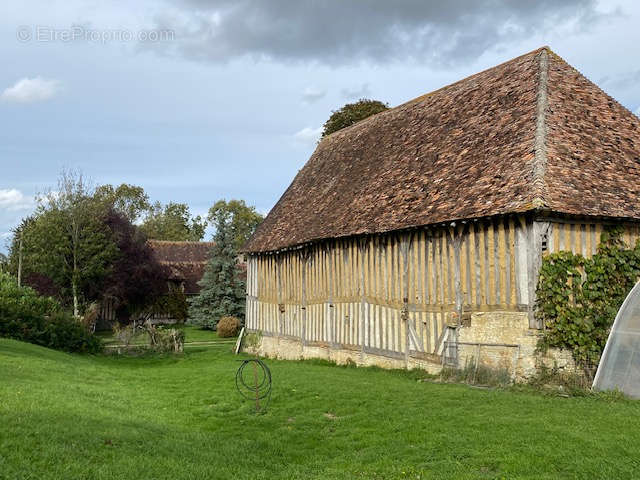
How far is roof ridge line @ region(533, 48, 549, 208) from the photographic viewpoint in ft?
37.4

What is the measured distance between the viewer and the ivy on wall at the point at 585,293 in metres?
11.2

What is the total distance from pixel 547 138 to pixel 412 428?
7.30m

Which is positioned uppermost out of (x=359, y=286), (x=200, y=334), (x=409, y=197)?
(x=409, y=197)

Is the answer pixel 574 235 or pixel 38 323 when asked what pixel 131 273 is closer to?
pixel 38 323

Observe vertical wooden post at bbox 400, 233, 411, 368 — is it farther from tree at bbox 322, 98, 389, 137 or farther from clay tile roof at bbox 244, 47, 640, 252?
tree at bbox 322, 98, 389, 137

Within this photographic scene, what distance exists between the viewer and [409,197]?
15.2 metres

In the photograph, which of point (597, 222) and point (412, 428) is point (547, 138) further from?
point (412, 428)

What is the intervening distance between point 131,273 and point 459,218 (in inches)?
1051

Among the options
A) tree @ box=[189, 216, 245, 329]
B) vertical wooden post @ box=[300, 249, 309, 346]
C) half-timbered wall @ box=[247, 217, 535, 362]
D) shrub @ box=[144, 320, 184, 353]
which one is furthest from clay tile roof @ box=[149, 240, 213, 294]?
vertical wooden post @ box=[300, 249, 309, 346]

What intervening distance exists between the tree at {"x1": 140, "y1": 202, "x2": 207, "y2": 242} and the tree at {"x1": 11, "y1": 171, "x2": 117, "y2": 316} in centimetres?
3890

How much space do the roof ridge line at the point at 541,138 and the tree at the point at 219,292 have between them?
2479 centimetres

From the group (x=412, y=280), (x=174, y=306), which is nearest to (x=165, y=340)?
(x=412, y=280)

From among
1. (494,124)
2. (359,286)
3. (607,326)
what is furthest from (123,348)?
(607,326)

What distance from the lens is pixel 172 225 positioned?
2972 inches
